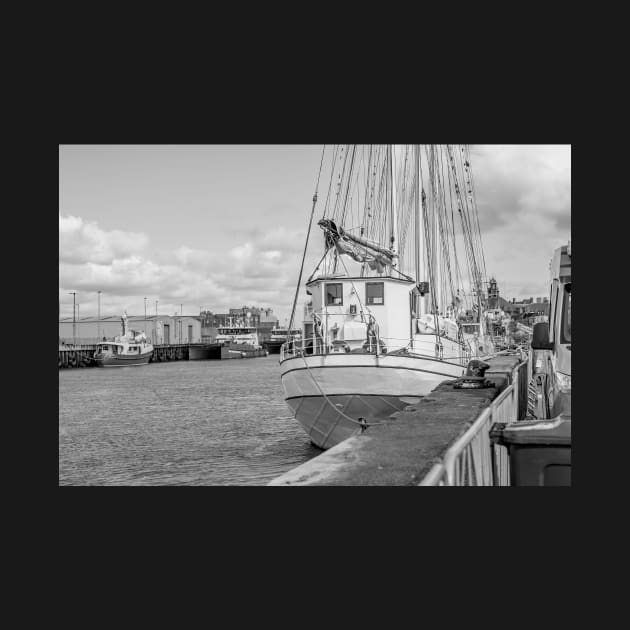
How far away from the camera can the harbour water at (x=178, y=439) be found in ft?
55.0

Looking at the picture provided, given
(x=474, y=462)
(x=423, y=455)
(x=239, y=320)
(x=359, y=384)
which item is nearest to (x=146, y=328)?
(x=239, y=320)

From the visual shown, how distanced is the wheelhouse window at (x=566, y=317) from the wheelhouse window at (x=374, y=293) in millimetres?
8770

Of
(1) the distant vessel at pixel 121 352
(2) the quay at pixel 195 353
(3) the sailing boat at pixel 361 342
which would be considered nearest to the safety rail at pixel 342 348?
(3) the sailing boat at pixel 361 342

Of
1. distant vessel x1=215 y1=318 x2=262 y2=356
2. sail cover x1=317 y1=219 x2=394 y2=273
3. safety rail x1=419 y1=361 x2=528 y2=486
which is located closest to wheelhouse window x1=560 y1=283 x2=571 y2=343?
safety rail x1=419 y1=361 x2=528 y2=486

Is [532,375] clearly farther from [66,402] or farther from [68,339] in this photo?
[68,339]

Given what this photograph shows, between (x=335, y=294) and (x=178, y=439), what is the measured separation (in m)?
8.78

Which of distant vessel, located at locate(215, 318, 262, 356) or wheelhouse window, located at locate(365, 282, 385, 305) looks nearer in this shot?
wheelhouse window, located at locate(365, 282, 385, 305)

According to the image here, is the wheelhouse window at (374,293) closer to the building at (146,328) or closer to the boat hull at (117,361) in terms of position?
the building at (146,328)

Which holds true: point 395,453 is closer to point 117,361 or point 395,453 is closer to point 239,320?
point 117,361

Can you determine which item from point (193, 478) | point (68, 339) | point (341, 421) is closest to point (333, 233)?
point (341, 421)

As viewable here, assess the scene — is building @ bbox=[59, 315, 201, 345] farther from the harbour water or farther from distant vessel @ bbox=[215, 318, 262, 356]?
the harbour water

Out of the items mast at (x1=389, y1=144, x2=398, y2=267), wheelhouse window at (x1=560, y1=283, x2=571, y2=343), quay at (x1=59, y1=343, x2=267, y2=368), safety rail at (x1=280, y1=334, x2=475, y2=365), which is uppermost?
mast at (x1=389, y1=144, x2=398, y2=267)

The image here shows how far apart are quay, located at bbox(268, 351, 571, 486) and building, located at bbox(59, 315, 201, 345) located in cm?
5032

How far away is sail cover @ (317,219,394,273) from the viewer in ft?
Result: 55.9
